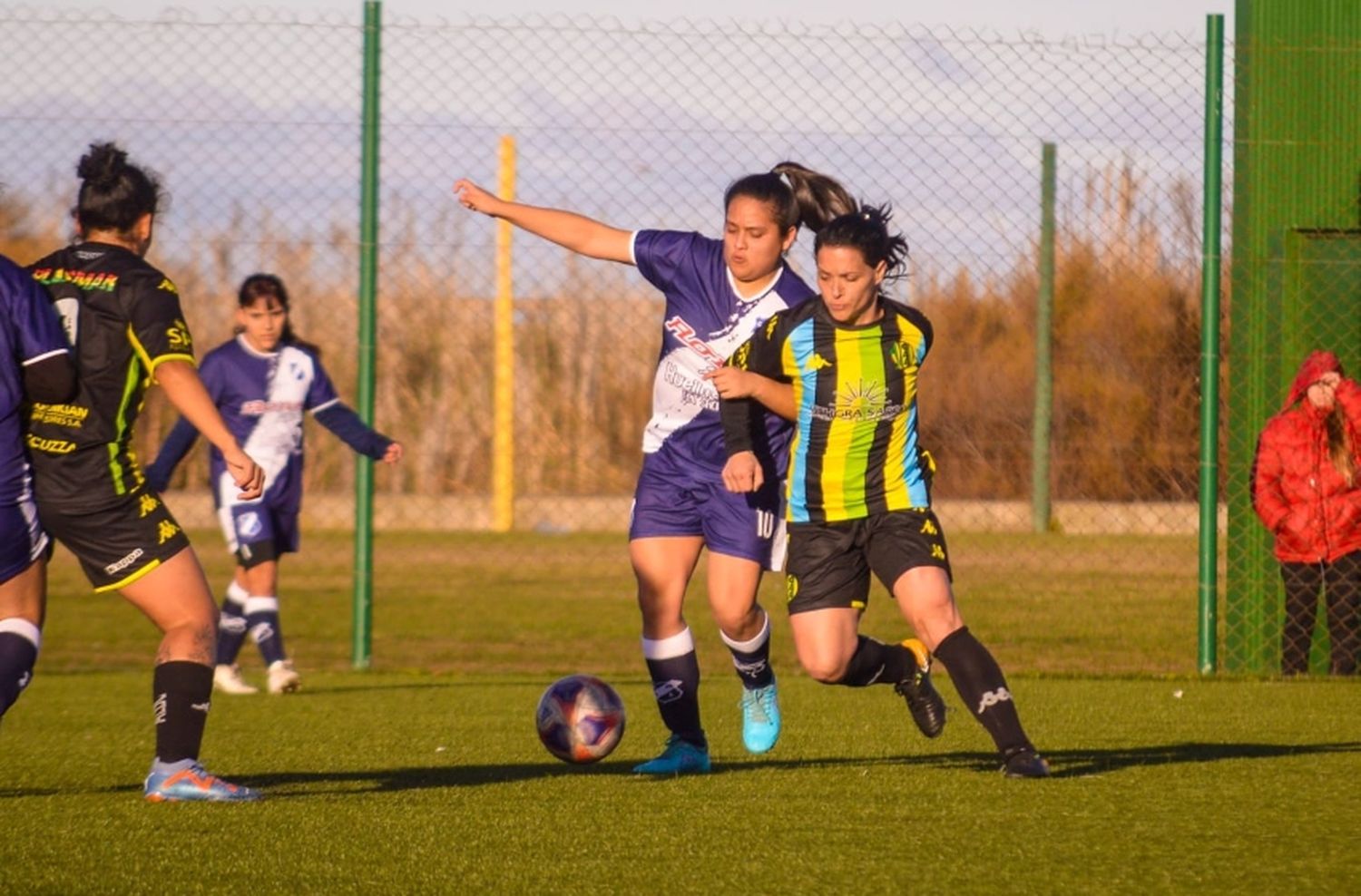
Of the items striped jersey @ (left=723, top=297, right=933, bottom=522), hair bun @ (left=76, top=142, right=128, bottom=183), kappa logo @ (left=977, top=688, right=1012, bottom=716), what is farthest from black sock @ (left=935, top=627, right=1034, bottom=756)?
hair bun @ (left=76, top=142, right=128, bottom=183)

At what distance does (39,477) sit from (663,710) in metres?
2.06

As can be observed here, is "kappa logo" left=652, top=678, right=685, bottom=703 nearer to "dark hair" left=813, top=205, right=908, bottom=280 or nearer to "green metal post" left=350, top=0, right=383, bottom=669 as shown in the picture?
"dark hair" left=813, top=205, right=908, bottom=280

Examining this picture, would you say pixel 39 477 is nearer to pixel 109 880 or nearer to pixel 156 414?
pixel 109 880

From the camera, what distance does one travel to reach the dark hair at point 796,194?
5801 millimetres

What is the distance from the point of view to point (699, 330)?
5.97 m

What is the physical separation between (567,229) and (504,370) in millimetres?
7911

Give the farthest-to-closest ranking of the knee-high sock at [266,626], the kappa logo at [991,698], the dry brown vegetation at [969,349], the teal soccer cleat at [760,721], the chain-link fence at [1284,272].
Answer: the dry brown vegetation at [969,349]
the chain-link fence at [1284,272]
the knee-high sock at [266,626]
the teal soccer cleat at [760,721]
the kappa logo at [991,698]

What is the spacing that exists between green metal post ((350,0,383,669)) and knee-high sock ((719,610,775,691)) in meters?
3.73

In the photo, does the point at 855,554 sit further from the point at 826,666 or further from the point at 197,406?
the point at 197,406

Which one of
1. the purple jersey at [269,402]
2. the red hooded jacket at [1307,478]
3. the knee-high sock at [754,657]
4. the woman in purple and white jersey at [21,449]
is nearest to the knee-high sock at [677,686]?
the knee-high sock at [754,657]

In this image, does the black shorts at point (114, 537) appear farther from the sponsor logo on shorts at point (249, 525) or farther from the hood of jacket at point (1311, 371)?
the hood of jacket at point (1311, 371)

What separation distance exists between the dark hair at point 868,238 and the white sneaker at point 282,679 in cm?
436

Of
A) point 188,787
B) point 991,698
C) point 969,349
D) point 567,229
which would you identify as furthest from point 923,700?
point 969,349

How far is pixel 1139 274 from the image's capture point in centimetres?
1014
